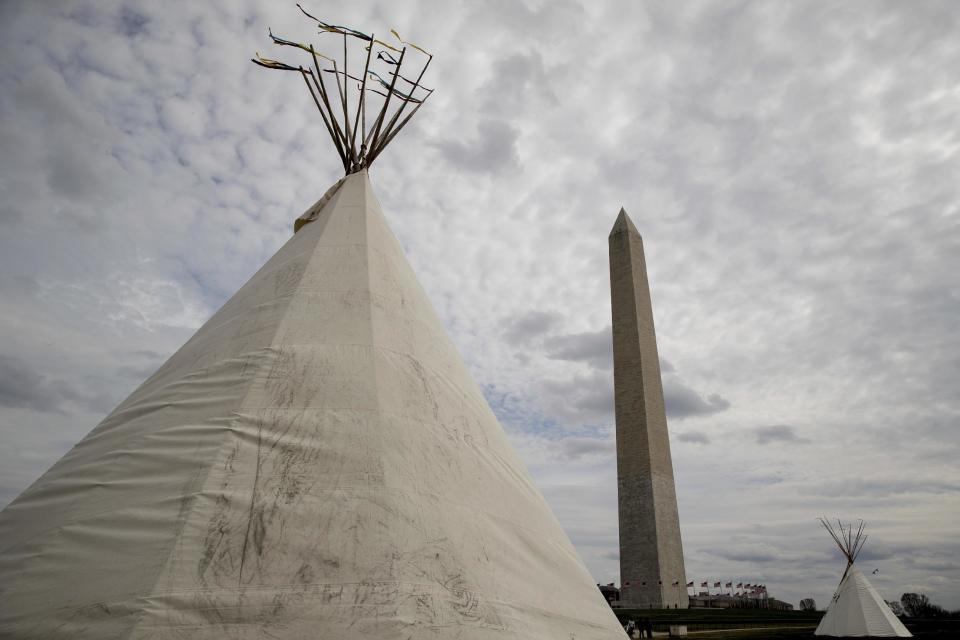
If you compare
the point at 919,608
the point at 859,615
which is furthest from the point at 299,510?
the point at 919,608

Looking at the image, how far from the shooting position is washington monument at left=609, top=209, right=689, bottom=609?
24.0m

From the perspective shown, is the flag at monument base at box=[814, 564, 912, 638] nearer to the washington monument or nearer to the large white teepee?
the large white teepee

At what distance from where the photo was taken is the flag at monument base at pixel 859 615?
15930 millimetres

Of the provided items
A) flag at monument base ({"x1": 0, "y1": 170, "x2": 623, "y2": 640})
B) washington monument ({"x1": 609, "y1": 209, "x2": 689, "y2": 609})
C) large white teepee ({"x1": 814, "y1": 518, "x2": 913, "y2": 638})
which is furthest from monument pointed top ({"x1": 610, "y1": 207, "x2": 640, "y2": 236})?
flag at monument base ({"x1": 0, "y1": 170, "x2": 623, "y2": 640})

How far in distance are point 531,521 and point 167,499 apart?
7.86ft

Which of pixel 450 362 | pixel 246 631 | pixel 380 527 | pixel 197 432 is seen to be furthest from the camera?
pixel 450 362

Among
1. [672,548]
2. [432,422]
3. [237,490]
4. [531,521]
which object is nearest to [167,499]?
[237,490]

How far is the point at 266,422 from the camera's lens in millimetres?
4027

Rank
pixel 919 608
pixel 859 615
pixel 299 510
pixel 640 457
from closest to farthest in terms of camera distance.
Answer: pixel 299 510 → pixel 859 615 → pixel 640 457 → pixel 919 608

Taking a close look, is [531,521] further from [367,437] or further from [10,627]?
[10,627]

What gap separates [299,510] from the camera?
352cm

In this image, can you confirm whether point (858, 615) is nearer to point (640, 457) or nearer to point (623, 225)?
point (640, 457)

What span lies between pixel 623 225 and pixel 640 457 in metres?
10.1

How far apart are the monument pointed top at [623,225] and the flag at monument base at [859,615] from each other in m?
15.2
